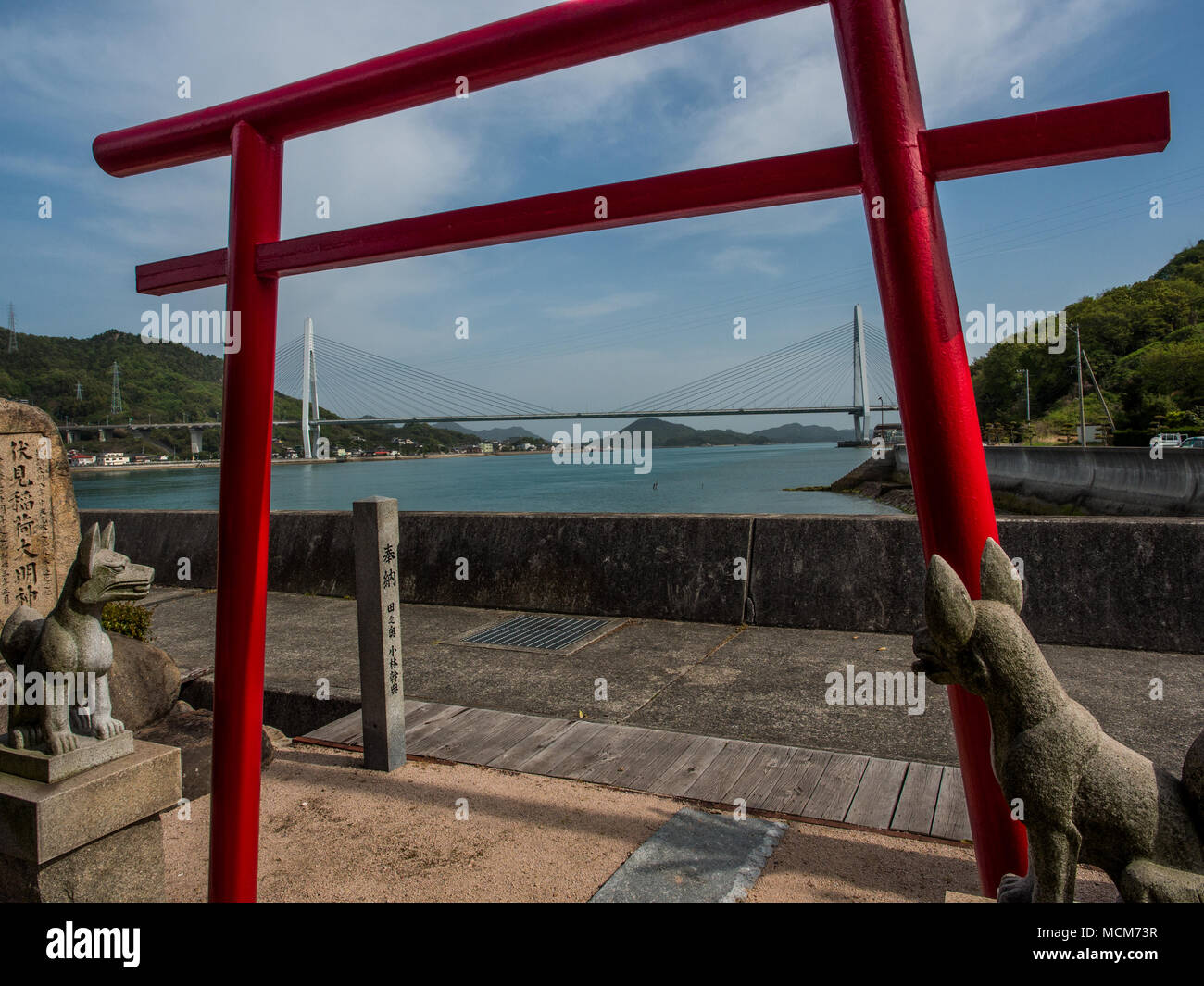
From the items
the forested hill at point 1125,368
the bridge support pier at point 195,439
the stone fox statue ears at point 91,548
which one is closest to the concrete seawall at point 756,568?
the stone fox statue ears at point 91,548

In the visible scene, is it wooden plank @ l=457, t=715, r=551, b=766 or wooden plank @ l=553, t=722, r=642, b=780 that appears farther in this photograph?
wooden plank @ l=457, t=715, r=551, b=766

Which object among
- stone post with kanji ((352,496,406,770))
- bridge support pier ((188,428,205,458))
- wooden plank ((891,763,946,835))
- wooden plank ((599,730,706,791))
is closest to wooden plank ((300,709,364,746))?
stone post with kanji ((352,496,406,770))

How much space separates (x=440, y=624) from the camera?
19.9 feet

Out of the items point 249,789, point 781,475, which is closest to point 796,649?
point 249,789

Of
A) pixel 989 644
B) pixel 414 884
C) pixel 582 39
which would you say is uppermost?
pixel 582 39

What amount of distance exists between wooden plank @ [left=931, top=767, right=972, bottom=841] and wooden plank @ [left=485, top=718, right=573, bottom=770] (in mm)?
1724

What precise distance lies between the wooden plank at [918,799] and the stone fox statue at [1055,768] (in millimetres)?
1612

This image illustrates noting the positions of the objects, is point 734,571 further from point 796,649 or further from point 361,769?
point 361,769

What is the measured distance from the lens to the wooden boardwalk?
284 cm

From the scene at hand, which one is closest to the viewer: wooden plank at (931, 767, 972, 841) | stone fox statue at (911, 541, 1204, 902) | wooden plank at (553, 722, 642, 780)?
stone fox statue at (911, 541, 1204, 902)

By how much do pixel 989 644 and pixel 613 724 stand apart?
2.85m

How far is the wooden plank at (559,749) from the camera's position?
11.1 ft

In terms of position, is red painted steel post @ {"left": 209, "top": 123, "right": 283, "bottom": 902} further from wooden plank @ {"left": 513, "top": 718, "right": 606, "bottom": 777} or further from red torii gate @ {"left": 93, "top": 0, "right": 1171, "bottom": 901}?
wooden plank @ {"left": 513, "top": 718, "right": 606, "bottom": 777}
